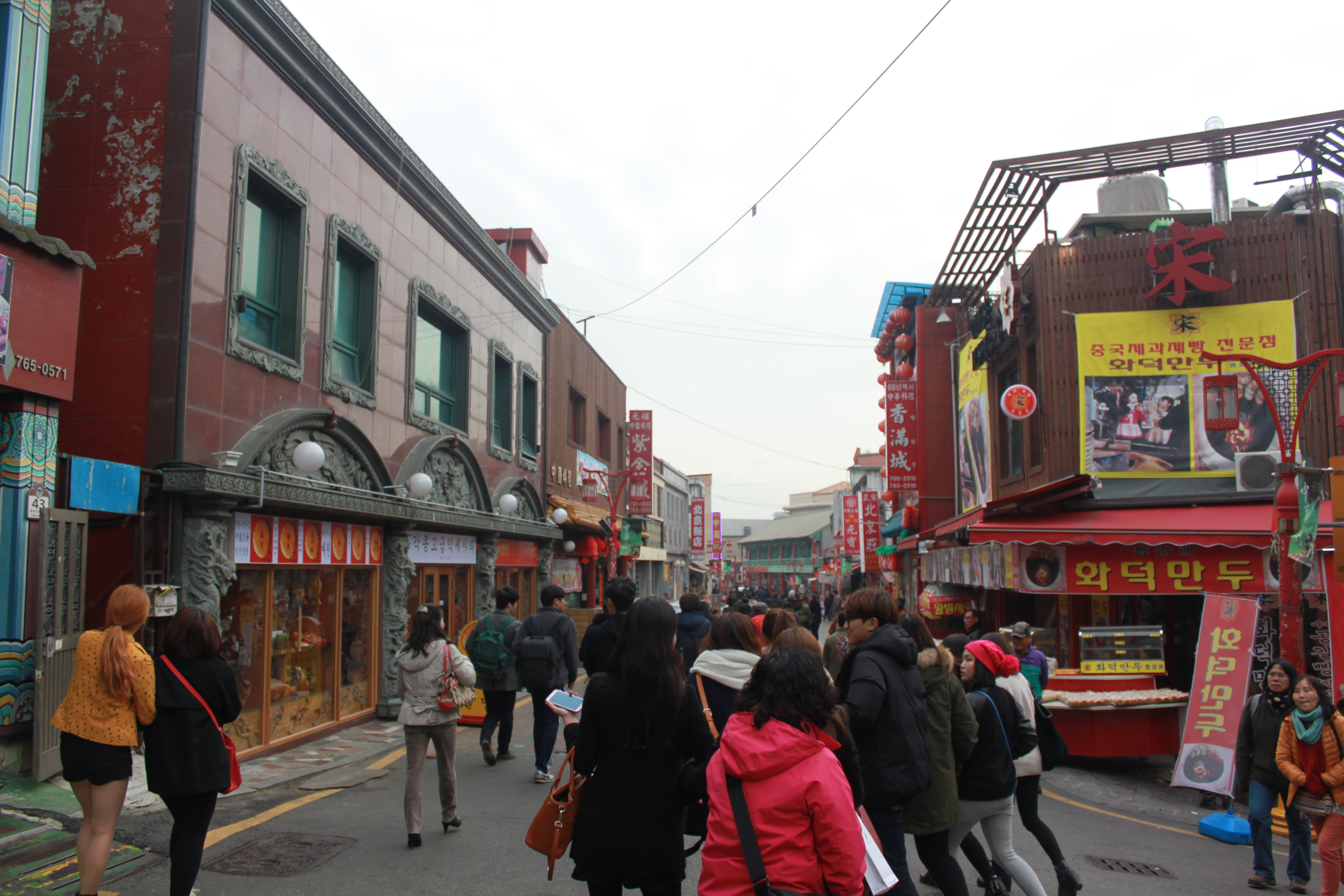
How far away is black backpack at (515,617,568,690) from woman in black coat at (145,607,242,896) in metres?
3.65

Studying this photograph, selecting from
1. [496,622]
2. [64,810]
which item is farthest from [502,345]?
[64,810]

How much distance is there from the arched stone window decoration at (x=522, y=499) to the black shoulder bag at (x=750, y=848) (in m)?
13.7

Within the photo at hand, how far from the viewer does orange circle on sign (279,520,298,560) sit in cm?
954

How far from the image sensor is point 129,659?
14.9ft

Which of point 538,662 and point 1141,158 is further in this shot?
point 1141,158

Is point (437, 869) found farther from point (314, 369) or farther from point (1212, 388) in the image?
point (1212, 388)

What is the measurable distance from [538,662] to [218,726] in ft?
12.3

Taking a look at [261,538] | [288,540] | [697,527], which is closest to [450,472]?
[288,540]

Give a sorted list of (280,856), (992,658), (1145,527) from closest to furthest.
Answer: (992,658) → (280,856) → (1145,527)

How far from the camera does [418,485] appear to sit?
12164mm

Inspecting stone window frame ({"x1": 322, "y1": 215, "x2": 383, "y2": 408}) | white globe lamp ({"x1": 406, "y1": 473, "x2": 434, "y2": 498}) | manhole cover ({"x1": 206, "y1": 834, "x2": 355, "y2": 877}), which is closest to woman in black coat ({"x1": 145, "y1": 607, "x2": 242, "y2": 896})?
manhole cover ({"x1": 206, "y1": 834, "x2": 355, "y2": 877})

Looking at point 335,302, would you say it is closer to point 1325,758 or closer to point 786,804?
point 786,804

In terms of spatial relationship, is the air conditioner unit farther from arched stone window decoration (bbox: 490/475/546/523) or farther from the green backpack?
arched stone window decoration (bbox: 490/475/546/523)

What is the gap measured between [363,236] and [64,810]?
25.2ft
